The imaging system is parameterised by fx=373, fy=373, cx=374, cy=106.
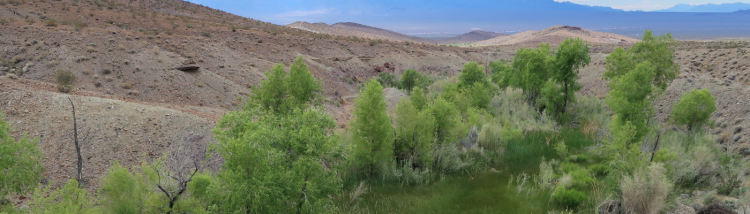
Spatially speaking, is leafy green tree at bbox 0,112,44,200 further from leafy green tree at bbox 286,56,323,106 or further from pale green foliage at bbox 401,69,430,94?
pale green foliage at bbox 401,69,430,94

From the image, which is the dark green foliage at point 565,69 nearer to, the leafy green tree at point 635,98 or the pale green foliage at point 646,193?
the leafy green tree at point 635,98

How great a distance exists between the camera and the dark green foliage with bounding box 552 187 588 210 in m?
7.43

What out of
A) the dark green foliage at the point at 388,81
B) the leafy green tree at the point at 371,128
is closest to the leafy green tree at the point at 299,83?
the leafy green tree at the point at 371,128

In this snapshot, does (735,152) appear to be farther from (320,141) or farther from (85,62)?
(85,62)

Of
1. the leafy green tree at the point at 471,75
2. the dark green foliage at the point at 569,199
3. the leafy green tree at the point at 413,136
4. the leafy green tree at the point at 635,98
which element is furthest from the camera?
the leafy green tree at the point at 471,75

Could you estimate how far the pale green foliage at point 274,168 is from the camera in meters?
4.80

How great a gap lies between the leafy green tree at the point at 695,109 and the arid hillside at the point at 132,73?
479 inches

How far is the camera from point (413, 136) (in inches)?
380

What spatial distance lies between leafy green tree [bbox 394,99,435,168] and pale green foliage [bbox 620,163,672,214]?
4.18 meters

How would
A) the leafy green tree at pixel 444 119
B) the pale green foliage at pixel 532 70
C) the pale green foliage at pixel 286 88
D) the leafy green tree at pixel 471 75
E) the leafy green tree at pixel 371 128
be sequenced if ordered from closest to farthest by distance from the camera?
the leafy green tree at pixel 371 128
the pale green foliage at pixel 286 88
the leafy green tree at pixel 444 119
the pale green foliage at pixel 532 70
the leafy green tree at pixel 471 75

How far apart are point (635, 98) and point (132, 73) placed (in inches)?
846

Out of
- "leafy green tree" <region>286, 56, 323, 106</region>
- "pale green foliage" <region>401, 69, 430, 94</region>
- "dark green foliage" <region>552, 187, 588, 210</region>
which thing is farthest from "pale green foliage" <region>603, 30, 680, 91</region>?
"pale green foliage" <region>401, 69, 430, 94</region>

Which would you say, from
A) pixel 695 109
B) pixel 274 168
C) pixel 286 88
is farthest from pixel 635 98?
pixel 274 168

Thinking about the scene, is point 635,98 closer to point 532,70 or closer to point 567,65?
point 567,65
